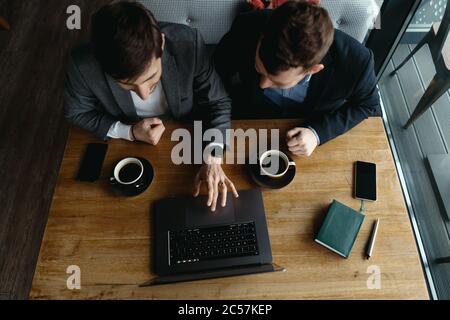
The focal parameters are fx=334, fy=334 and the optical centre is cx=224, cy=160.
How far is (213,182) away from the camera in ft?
3.59

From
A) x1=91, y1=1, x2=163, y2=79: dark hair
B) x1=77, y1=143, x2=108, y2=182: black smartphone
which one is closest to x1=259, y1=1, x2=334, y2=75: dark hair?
x1=91, y1=1, x2=163, y2=79: dark hair

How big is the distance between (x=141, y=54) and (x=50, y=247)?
0.65 metres

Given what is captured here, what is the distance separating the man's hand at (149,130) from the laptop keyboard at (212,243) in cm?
34

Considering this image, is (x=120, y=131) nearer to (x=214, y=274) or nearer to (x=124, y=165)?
(x=124, y=165)

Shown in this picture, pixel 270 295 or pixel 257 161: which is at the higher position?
pixel 257 161

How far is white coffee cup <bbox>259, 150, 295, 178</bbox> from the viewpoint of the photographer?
43.8 inches

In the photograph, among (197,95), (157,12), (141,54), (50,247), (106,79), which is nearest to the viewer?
(141,54)

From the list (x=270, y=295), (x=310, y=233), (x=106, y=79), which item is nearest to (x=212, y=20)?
(x=106, y=79)

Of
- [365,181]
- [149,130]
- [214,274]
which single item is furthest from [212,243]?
[365,181]

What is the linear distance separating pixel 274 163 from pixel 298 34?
1.38ft

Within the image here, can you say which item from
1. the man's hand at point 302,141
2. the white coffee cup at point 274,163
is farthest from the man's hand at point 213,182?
the man's hand at point 302,141

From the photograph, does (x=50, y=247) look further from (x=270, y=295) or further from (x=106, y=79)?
(x=270, y=295)

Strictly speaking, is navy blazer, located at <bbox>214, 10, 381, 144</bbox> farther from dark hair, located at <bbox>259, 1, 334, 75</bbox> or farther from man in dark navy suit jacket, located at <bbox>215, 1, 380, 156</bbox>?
dark hair, located at <bbox>259, 1, 334, 75</bbox>

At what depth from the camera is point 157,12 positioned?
155 centimetres
